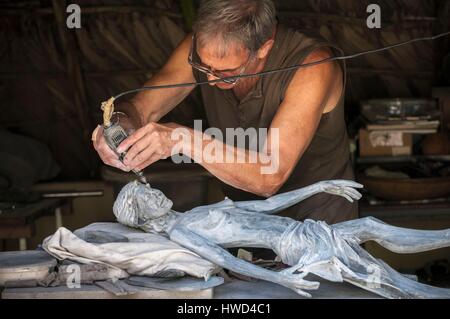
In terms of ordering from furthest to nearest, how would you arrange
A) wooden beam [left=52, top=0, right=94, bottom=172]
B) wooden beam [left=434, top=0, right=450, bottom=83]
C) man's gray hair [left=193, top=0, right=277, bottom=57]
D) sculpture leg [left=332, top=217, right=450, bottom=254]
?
wooden beam [left=434, top=0, right=450, bottom=83] < wooden beam [left=52, top=0, right=94, bottom=172] < man's gray hair [left=193, top=0, right=277, bottom=57] < sculpture leg [left=332, top=217, right=450, bottom=254]

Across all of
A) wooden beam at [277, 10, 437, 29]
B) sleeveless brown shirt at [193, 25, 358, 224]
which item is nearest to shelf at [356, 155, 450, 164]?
wooden beam at [277, 10, 437, 29]

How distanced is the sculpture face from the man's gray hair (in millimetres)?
580

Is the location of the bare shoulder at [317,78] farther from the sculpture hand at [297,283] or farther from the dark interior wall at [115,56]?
the dark interior wall at [115,56]

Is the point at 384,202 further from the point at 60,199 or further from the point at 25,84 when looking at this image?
the point at 25,84

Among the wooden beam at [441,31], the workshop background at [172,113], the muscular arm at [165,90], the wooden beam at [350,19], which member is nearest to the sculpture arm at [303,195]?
the muscular arm at [165,90]

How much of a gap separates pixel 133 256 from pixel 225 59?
828 millimetres

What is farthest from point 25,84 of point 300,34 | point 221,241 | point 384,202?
point 221,241

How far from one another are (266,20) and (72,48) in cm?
295

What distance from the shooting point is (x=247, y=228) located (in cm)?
284

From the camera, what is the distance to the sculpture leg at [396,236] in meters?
2.68

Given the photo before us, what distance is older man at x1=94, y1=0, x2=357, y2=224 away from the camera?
2.85 m

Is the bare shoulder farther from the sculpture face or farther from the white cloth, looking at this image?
the white cloth

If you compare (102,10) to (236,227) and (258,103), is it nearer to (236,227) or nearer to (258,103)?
(258,103)

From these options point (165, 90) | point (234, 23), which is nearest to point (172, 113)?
point (165, 90)
